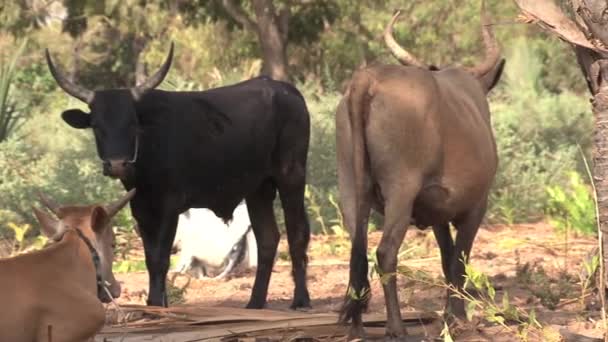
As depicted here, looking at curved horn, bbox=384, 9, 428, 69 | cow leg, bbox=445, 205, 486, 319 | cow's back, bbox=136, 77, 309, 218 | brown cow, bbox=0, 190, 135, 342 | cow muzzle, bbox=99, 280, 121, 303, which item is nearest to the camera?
brown cow, bbox=0, 190, 135, 342

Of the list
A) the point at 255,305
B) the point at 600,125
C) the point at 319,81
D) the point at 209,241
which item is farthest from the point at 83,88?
the point at 319,81

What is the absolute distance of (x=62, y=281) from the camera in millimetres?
7000

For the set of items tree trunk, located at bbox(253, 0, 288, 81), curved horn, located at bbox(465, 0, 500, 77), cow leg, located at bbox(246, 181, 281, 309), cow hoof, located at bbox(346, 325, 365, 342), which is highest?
tree trunk, located at bbox(253, 0, 288, 81)

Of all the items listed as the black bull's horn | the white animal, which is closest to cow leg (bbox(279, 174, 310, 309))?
the black bull's horn

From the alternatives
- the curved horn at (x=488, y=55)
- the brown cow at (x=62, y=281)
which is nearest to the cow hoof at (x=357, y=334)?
the brown cow at (x=62, y=281)

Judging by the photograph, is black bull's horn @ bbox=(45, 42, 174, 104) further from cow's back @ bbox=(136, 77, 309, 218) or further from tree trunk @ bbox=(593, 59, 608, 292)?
tree trunk @ bbox=(593, 59, 608, 292)

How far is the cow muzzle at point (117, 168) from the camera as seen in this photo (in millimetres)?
9352

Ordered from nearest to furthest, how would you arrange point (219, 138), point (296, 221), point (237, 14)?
point (219, 138) → point (296, 221) → point (237, 14)

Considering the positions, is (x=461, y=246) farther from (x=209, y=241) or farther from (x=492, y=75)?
(x=209, y=241)

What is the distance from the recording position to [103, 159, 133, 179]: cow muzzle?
9352 mm

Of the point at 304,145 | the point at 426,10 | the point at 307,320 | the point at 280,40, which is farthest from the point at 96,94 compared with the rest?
the point at 426,10

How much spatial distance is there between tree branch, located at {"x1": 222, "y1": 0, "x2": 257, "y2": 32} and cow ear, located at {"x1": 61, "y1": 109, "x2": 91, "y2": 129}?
9.19 meters

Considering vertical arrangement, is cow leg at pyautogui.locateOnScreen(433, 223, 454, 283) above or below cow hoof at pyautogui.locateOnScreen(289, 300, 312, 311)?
above

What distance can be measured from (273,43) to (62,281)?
1210 centimetres
